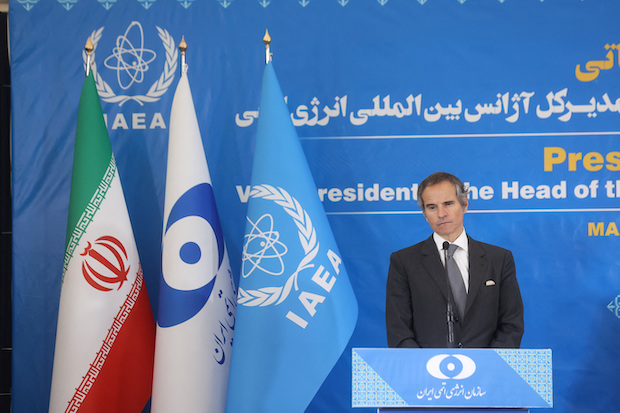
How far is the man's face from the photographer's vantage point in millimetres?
2496

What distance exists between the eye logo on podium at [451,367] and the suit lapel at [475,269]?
675 mm

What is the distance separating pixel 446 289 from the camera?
2.40 meters

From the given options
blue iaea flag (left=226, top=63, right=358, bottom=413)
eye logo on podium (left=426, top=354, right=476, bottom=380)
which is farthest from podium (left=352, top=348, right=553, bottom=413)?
blue iaea flag (left=226, top=63, right=358, bottom=413)

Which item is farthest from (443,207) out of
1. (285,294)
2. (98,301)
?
(98,301)

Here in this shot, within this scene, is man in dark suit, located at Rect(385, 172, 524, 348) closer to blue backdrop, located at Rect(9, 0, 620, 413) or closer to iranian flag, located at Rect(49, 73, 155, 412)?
blue backdrop, located at Rect(9, 0, 620, 413)

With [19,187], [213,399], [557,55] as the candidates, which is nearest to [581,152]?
[557,55]

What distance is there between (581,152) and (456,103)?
68cm

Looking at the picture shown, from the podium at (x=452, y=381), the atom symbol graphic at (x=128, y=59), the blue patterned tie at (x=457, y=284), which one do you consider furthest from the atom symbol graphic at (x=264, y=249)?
the atom symbol graphic at (x=128, y=59)

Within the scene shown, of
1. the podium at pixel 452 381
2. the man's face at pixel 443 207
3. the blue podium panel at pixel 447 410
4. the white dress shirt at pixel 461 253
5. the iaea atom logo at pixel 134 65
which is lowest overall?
the blue podium panel at pixel 447 410

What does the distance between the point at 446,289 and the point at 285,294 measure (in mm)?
684

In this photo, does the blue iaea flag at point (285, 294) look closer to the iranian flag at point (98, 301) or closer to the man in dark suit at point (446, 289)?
the man in dark suit at point (446, 289)

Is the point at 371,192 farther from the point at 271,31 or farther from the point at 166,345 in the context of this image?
the point at 166,345

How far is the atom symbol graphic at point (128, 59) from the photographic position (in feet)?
11.2

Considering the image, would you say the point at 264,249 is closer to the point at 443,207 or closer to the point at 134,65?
the point at 443,207
